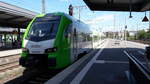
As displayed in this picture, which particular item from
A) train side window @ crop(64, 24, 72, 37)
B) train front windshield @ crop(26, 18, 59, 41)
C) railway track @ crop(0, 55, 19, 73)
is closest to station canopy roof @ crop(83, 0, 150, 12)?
train side window @ crop(64, 24, 72, 37)

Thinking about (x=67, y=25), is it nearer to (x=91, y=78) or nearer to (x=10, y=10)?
(x=91, y=78)

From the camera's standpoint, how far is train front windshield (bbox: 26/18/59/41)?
933cm

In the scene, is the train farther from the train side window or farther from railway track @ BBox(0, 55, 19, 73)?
railway track @ BBox(0, 55, 19, 73)

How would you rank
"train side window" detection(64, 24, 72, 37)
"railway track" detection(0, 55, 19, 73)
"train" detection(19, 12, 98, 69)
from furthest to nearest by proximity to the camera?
"railway track" detection(0, 55, 19, 73) → "train side window" detection(64, 24, 72, 37) → "train" detection(19, 12, 98, 69)

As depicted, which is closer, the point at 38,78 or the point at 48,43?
the point at 48,43

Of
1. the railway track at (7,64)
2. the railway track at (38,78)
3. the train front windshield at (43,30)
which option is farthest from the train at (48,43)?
the railway track at (7,64)

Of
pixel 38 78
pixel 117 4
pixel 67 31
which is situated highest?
pixel 117 4

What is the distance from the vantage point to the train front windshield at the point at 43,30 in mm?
9328

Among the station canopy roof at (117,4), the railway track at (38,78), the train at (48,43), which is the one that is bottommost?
the railway track at (38,78)

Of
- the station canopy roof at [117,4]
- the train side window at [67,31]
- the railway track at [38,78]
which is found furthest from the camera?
the station canopy roof at [117,4]

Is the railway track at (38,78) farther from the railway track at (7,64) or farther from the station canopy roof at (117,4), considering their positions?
the station canopy roof at (117,4)

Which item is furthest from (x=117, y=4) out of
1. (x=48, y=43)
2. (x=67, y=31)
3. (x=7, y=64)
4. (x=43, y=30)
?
(x=7, y=64)

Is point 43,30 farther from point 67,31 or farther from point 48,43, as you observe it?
point 67,31

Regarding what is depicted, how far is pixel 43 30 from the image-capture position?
9.66 m
